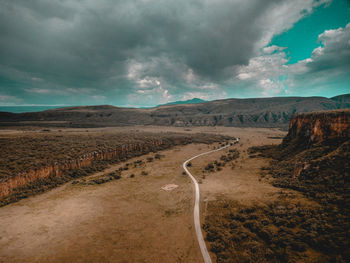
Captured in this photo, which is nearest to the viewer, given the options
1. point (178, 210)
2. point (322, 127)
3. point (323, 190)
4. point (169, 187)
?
point (323, 190)

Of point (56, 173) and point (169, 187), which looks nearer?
point (169, 187)

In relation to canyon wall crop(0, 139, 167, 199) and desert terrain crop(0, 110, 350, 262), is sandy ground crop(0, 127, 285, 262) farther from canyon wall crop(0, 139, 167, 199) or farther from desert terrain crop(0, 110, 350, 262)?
canyon wall crop(0, 139, 167, 199)

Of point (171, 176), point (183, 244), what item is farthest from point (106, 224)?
point (171, 176)

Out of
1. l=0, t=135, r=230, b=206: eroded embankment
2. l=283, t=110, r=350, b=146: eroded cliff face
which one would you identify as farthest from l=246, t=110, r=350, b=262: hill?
l=0, t=135, r=230, b=206: eroded embankment

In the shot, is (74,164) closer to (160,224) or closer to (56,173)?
(56,173)

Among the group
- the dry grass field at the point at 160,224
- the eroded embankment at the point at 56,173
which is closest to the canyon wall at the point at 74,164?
the eroded embankment at the point at 56,173

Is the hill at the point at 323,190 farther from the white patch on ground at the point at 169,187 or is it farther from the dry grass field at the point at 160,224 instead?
the white patch on ground at the point at 169,187

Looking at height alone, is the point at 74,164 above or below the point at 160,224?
above

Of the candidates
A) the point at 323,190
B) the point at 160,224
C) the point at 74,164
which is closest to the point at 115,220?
the point at 160,224
